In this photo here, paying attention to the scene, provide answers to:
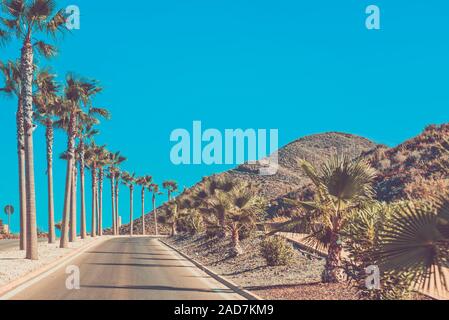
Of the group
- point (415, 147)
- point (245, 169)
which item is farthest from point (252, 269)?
point (245, 169)

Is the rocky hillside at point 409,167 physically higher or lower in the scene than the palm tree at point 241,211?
higher

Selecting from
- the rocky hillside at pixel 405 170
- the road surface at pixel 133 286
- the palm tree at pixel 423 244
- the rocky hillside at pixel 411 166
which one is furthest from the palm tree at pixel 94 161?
the palm tree at pixel 423 244

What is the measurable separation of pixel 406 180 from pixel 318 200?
1352 inches

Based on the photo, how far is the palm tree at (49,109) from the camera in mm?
32844

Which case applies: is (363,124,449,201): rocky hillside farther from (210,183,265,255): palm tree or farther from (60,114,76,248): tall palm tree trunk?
(60,114,76,248): tall palm tree trunk

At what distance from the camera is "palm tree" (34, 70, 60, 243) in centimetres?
3284

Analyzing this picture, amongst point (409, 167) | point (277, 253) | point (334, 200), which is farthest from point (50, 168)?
point (334, 200)

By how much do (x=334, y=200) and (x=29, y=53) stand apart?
19.3 metres

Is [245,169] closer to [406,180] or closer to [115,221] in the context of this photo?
[115,221]

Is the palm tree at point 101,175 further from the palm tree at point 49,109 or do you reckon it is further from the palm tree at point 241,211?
the palm tree at point 241,211

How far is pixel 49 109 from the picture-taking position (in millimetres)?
40844

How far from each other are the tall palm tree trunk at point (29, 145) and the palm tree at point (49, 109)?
2.90 meters

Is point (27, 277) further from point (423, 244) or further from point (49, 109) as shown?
point (49, 109)

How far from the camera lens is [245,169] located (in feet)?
469
